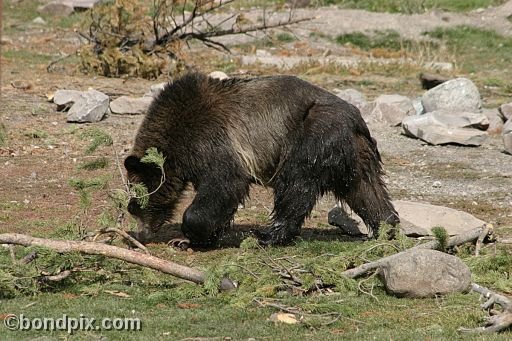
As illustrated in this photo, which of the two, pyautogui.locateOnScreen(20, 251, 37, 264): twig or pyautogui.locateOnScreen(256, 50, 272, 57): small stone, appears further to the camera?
pyautogui.locateOnScreen(256, 50, 272, 57): small stone

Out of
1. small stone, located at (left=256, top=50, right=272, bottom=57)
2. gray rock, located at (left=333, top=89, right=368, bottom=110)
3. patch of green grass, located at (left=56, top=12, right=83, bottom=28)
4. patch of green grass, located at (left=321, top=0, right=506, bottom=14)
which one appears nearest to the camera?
gray rock, located at (left=333, top=89, right=368, bottom=110)

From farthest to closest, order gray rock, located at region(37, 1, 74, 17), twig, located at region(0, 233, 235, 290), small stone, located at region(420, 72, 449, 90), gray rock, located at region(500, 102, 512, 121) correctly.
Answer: gray rock, located at region(37, 1, 74, 17)
small stone, located at region(420, 72, 449, 90)
gray rock, located at region(500, 102, 512, 121)
twig, located at region(0, 233, 235, 290)

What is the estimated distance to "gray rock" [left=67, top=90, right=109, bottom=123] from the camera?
16234 millimetres

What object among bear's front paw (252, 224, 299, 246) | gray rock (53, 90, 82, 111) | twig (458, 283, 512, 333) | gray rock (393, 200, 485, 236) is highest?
twig (458, 283, 512, 333)

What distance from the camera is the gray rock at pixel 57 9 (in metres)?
31.1

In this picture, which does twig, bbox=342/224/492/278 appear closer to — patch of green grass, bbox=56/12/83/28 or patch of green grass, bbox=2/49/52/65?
patch of green grass, bbox=2/49/52/65

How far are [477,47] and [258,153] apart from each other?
17.5m

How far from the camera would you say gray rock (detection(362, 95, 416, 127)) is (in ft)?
56.7

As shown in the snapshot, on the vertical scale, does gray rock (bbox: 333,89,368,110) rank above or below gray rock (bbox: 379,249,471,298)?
below

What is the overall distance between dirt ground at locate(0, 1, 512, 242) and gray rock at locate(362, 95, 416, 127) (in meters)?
0.35

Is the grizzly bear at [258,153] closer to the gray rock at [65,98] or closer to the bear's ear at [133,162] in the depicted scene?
the bear's ear at [133,162]

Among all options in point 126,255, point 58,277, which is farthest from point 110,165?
point 126,255

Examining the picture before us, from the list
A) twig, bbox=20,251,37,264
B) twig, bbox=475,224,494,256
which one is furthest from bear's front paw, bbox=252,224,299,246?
twig, bbox=20,251,37,264

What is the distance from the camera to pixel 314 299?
789 centimetres
